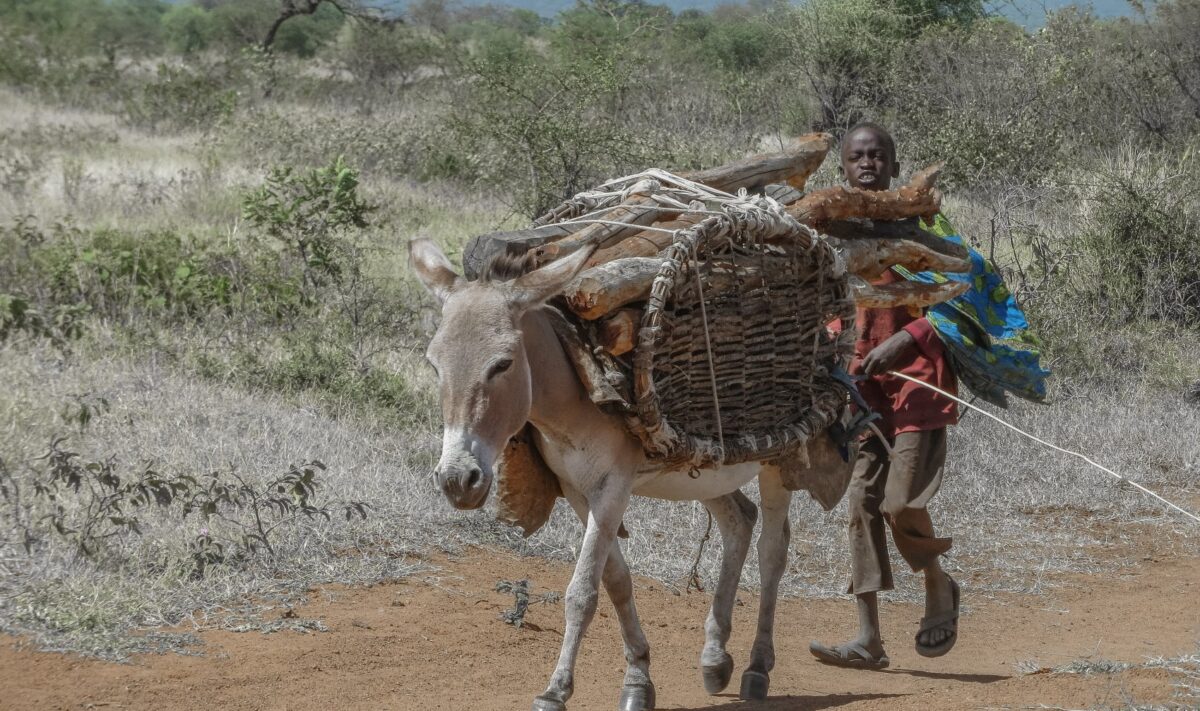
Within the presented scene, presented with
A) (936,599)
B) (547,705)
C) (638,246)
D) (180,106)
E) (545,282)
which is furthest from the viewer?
(180,106)

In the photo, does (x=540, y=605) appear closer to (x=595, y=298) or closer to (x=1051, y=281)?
(x=595, y=298)

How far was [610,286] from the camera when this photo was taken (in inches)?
170

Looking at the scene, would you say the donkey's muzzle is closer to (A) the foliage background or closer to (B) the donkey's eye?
(B) the donkey's eye

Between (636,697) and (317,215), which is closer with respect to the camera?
(636,697)

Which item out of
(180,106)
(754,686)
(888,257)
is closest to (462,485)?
(754,686)

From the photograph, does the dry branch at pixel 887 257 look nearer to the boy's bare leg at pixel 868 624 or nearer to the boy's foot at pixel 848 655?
the boy's bare leg at pixel 868 624

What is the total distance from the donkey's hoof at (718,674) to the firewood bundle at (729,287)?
0.88m

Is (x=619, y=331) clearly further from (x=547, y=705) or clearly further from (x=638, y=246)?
(x=547, y=705)

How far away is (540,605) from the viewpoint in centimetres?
617

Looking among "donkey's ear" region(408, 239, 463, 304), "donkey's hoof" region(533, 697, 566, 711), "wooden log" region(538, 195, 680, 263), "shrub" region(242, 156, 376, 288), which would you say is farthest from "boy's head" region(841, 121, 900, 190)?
"shrub" region(242, 156, 376, 288)

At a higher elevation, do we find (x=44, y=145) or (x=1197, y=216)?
(x=1197, y=216)

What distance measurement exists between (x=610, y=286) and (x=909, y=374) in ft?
6.12

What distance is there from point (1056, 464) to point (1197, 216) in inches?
168

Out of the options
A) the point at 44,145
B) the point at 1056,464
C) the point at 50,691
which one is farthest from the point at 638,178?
the point at 44,145
